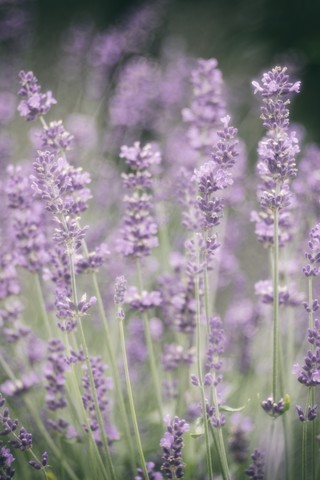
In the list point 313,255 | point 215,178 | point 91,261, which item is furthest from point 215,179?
point 91,261

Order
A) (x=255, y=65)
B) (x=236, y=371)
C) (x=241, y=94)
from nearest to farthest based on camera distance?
1. (x=236, y=371)
2. (x=241, y=94)
3. (x=255, y=65)

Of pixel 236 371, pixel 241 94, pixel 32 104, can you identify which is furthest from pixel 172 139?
pixel 32 104

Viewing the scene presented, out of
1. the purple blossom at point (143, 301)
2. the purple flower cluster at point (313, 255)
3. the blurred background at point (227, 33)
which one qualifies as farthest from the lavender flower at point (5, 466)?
the blurred background at point (227, 33)

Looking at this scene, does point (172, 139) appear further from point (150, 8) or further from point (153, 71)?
point (150, 8)

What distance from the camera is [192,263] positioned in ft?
4.30

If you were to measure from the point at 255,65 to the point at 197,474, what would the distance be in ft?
8.23

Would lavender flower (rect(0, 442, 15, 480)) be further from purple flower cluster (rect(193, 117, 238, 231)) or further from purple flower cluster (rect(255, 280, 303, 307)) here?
purple flower cluster (rect(255, 280, 303, 307))

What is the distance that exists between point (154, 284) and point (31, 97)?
1200 mm

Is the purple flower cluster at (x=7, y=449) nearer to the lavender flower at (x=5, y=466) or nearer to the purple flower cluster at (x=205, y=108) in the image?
the lavender flower at (x=5, y=466)

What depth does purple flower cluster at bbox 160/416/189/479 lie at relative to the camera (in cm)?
114

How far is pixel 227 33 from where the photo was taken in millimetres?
3549

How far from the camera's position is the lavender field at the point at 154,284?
1.21m

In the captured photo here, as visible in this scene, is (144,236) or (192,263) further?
(144,236)

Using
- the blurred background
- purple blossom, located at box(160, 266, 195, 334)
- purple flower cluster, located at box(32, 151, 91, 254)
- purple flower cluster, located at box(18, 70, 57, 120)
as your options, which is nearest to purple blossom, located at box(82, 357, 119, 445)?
purple blossom, located at box(160, 266, 195, 334)
